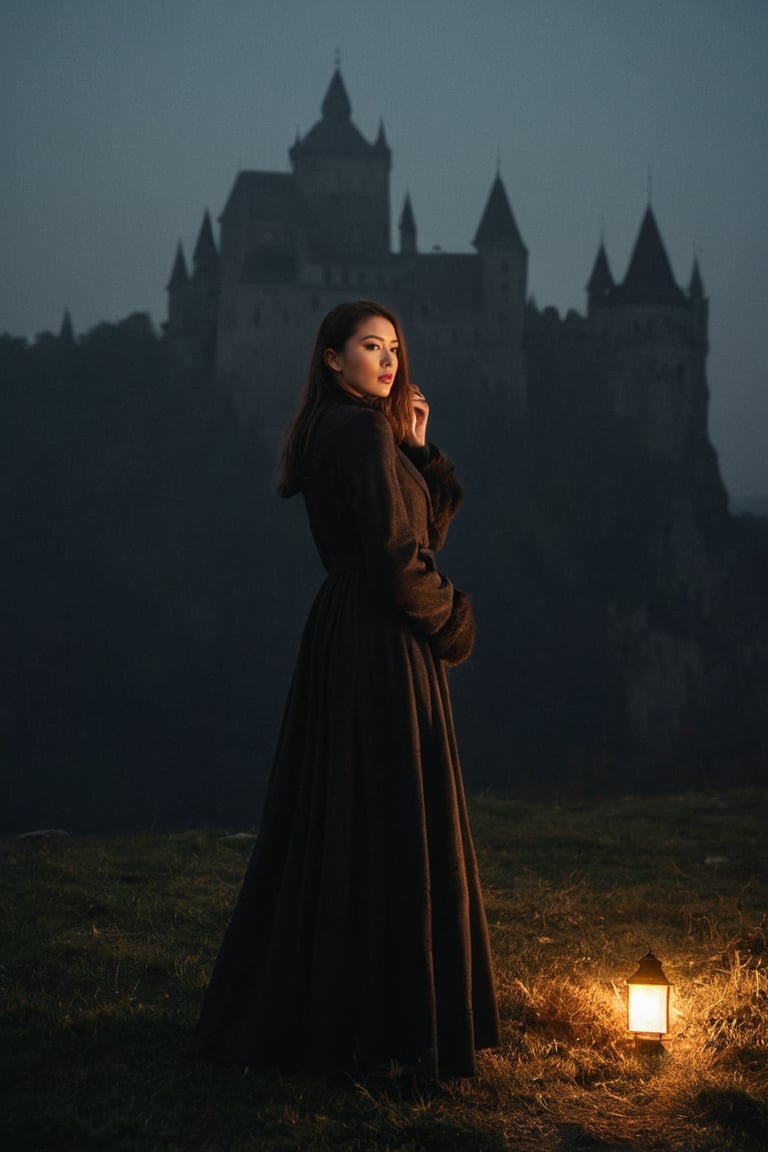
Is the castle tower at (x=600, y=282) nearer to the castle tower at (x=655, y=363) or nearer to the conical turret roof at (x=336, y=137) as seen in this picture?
the castle tower at (x=655, y=363)

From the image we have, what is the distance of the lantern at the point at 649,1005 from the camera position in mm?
3443

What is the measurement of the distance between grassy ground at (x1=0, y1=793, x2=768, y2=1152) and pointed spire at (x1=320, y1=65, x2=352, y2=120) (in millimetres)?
57287

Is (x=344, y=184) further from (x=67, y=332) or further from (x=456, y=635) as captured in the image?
(x=456, y=635)

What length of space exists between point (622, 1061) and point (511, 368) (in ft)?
161

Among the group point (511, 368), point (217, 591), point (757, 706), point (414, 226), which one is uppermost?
point (414, 226)

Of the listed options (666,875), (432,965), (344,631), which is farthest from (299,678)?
(666,875)

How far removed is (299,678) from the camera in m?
3.43

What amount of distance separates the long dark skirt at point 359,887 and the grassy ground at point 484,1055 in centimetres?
12

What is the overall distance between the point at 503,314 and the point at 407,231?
648 cm

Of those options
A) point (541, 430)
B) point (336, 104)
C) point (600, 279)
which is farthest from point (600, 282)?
point (336, 104)

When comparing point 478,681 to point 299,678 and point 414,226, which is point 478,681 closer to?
point 414,226

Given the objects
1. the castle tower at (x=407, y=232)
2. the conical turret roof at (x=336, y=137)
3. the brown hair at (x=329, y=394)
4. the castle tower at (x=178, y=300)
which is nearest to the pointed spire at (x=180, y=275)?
the castle tower at (x=178, y=300)

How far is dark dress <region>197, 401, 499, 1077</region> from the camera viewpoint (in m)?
3.15

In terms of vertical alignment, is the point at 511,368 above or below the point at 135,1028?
above
